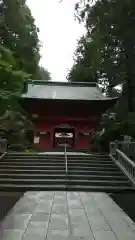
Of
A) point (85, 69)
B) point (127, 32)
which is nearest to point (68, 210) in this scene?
point (127, 32)

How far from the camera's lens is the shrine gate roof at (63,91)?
23911 millimetres

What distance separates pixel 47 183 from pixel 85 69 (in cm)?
1907

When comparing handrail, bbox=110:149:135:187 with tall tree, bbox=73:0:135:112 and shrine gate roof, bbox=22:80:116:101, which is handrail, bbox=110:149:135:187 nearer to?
tall tree, bbox=73:0:135:112

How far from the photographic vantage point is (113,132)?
18.8 meters

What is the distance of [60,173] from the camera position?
1298 cm

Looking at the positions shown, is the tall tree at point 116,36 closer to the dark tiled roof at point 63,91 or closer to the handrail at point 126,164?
the dark tiled roof at point 63,91

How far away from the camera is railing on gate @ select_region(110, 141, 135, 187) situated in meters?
12.1

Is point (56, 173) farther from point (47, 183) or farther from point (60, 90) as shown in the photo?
point (60, 90)

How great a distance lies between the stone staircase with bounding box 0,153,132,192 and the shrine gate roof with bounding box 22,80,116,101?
8.33 m

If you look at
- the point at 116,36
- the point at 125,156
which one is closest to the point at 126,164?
the point at 125,156

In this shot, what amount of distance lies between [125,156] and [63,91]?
1402 centimetres

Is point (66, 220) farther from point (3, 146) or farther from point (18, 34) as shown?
point (18, 34)

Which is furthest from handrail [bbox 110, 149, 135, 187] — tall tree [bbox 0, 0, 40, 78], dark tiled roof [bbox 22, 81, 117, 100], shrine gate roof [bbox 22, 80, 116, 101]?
tall tree [bbox 0, 0, 40, 78]

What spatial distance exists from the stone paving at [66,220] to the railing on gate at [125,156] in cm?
347
